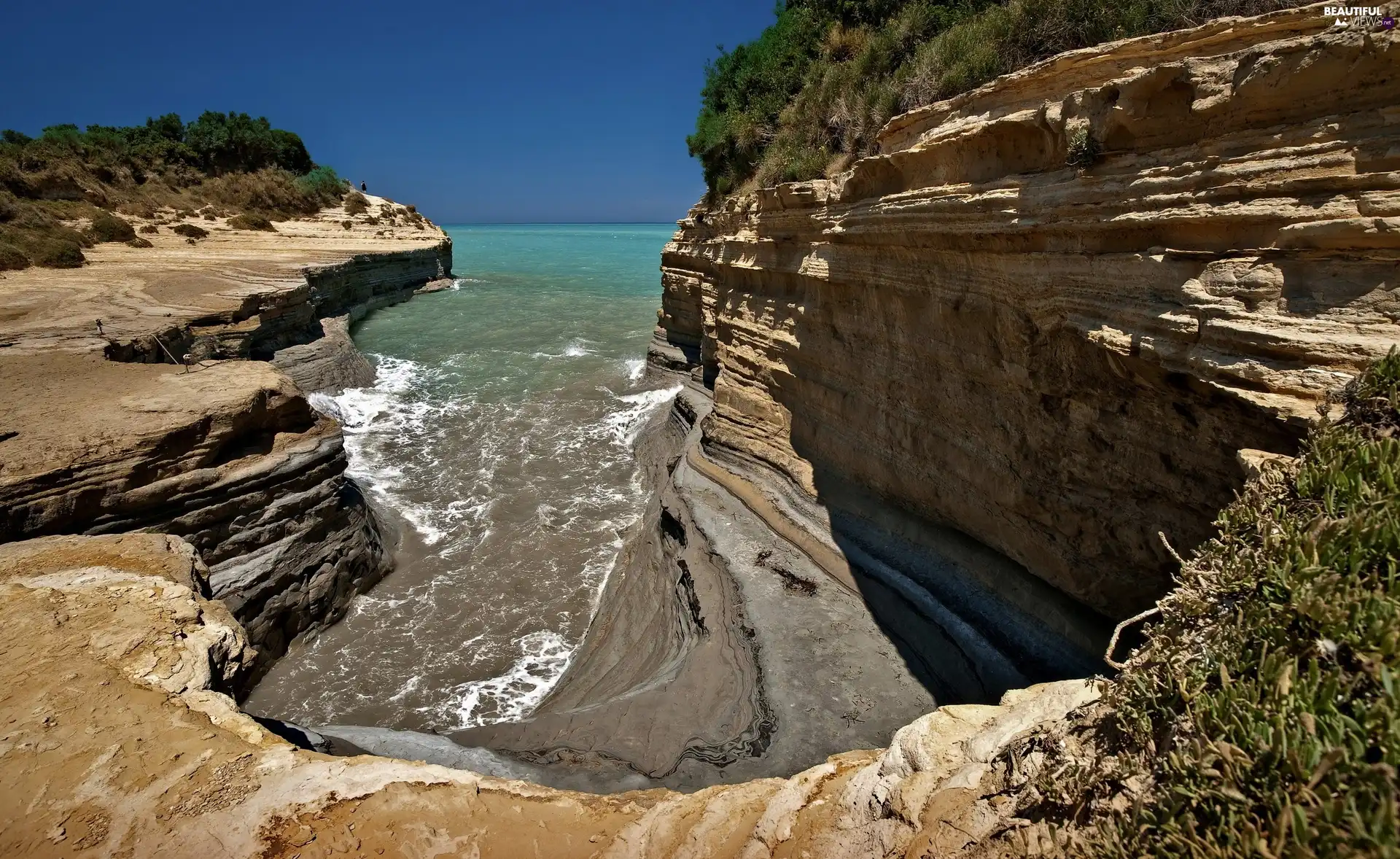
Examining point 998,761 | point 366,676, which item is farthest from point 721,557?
point 998,761

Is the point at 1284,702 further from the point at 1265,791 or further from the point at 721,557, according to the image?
the point at 721,557

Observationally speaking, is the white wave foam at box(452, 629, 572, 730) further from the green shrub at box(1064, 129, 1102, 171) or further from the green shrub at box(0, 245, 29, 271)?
the green shrub at box(0, 245, 29, 271)

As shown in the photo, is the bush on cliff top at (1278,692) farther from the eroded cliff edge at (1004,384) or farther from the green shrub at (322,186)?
the green shrub at (322,186)

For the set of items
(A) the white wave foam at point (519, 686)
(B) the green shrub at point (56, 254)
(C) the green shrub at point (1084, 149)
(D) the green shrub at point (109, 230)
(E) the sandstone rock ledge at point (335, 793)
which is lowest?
(A) the white wave foam at point (519, 686)

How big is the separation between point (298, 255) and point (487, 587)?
977 inches

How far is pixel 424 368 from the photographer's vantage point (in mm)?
21531

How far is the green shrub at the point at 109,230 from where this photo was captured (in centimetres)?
2444

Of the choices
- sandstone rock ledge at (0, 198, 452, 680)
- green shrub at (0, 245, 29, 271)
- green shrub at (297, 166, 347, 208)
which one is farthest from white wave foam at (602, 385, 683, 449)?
green shrub at (297, 166, 347, 208)

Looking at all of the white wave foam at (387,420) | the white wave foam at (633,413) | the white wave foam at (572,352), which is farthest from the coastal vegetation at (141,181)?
the white wave foam at (633,413)

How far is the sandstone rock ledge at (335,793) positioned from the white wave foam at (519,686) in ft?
12.8

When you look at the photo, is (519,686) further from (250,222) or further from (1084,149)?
(250,222)

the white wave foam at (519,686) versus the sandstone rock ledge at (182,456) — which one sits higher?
the sandstone rock ledge at (182,456)

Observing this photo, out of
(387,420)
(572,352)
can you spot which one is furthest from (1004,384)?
(572,352)

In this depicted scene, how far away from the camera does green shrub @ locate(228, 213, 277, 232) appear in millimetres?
32719
